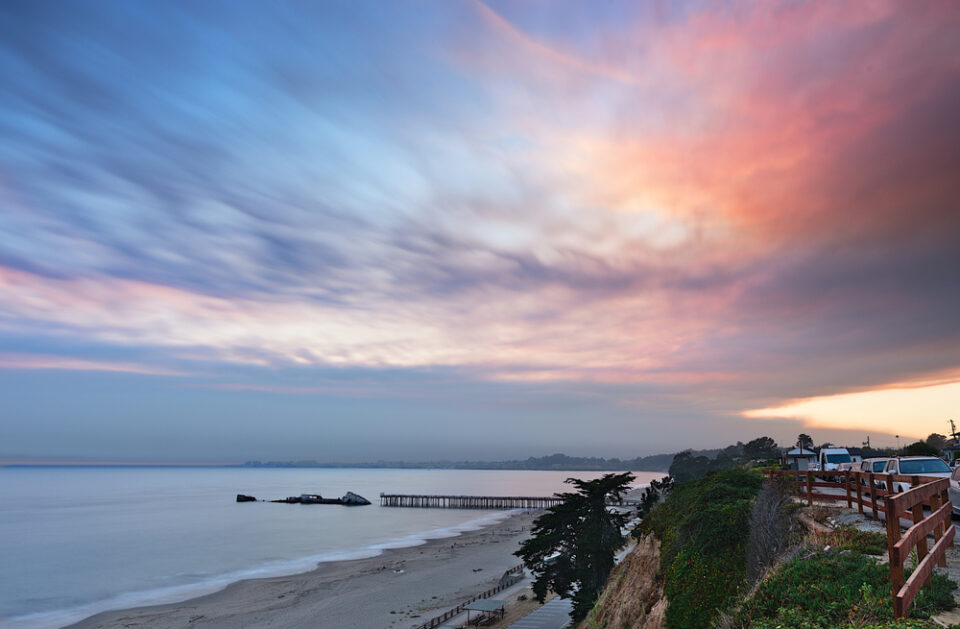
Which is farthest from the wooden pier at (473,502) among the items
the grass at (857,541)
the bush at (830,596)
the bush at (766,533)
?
the bush at (830,596)

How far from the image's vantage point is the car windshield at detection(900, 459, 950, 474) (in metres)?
19.1

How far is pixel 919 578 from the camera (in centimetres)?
679

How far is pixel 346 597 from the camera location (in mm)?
47281

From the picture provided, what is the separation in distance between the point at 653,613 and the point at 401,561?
5193 cm

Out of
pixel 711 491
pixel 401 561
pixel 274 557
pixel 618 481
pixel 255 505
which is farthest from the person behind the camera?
pixel 255 505

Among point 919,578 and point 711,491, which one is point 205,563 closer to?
point 711,491

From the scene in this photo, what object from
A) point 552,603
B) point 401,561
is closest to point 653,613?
point 552,603

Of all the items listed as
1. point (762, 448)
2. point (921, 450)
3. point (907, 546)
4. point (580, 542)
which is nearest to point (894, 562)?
point (907, 546)

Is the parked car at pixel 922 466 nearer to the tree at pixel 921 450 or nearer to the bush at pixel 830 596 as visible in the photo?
the bush at pixel 830 596

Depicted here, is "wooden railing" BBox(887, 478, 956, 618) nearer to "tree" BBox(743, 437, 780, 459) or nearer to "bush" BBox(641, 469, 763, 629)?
"bush" BBox(641, 469, 763, 629)

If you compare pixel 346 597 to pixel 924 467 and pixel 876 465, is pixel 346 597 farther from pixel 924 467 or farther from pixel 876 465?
pixel 924 467

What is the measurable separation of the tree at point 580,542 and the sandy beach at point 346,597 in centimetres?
1316

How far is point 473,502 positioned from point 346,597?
109m

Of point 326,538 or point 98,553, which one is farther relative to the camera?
point 326,538
